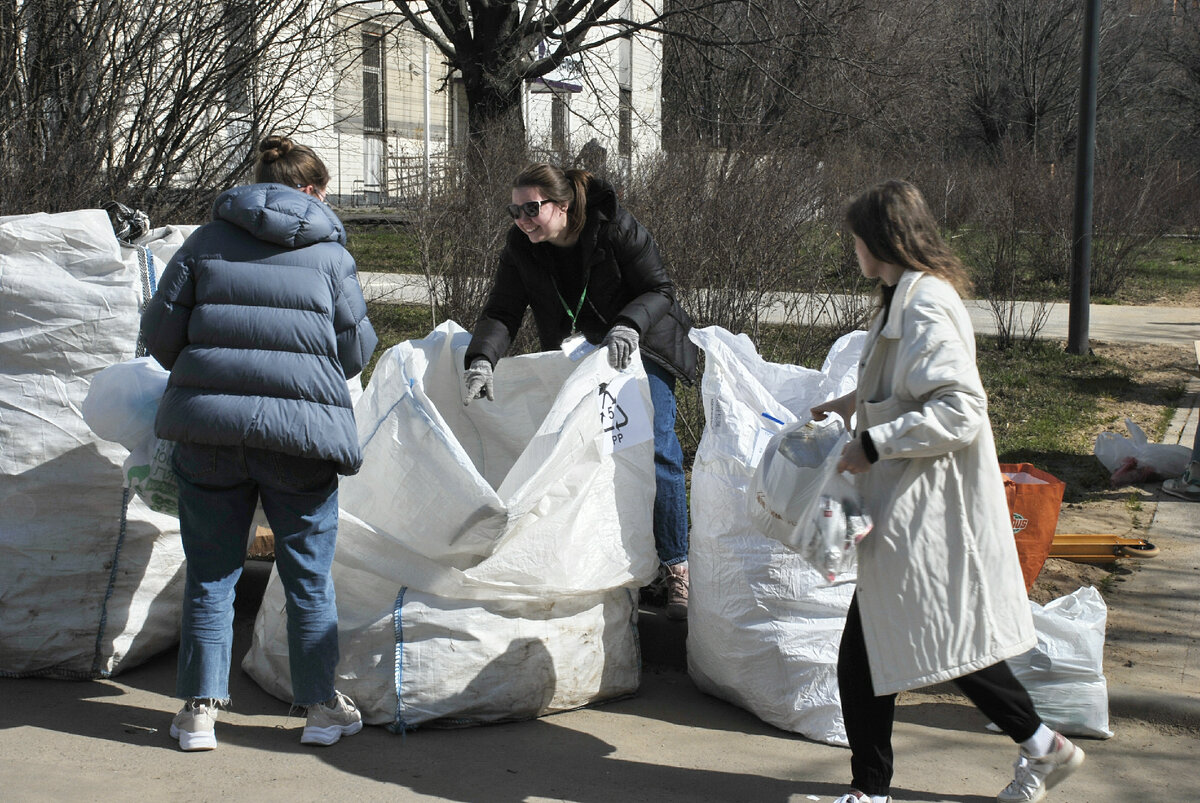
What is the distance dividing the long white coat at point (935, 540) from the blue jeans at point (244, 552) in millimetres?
1368

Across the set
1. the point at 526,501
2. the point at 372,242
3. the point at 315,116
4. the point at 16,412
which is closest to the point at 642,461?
the point at 526,501

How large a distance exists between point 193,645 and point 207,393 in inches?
25.8

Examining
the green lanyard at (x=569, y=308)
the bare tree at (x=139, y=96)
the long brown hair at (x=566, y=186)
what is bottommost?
the green lanyard at (x=569, y=308)

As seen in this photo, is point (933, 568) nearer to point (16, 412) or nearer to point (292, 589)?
point (292, 589)

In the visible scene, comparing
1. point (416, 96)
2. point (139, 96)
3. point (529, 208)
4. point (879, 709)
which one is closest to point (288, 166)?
point (529, 208)

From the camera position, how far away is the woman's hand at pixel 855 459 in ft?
7.50

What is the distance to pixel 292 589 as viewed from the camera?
9.24 feet

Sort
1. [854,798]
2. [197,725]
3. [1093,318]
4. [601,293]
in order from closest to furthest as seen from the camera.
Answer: [854,798], [197,725], [601,293], [1093,318]

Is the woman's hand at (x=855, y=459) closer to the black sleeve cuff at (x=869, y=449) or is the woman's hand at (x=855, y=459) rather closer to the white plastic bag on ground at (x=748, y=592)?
the black sleeve cuff at (x=869, y=449)

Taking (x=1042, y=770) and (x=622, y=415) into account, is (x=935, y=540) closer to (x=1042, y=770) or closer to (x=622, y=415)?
(x=1042, y=770)

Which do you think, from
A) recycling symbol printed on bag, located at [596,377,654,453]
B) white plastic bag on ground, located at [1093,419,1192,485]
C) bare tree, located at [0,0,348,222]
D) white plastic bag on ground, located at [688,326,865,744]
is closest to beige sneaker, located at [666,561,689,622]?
white plastic bag on ground, located at [688,326,865,744]

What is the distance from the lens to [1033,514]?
3342 millimetres

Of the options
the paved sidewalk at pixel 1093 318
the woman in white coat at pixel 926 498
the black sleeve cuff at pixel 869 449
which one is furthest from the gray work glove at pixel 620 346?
the paved sidewalk at pixel 1093 318

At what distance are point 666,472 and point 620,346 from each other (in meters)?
0.53
